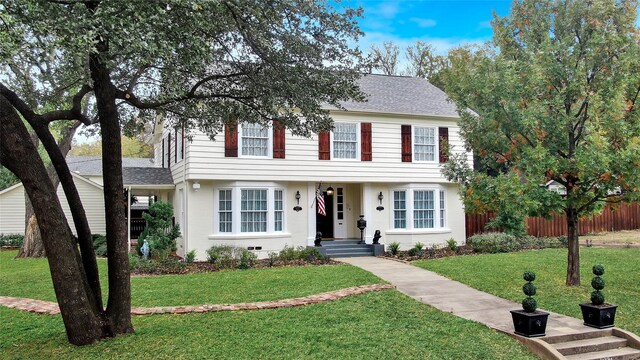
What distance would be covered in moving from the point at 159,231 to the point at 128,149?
38.3 meters

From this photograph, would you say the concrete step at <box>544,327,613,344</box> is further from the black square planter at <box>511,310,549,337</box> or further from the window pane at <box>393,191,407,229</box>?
the window pane at <box>393,191,407,229</box>

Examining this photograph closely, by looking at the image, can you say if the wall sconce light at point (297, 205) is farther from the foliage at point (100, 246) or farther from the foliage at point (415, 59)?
the foliage at point (415, 59)

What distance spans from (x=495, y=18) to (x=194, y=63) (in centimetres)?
785

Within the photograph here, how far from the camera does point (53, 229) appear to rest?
20.0ft

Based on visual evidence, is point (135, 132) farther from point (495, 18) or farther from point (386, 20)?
point (495, 18)

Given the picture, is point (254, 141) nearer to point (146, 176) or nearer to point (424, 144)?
point (146, 176)

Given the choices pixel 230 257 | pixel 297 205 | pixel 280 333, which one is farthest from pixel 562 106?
pixel 230 257

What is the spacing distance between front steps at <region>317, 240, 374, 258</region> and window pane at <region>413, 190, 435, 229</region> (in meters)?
2.33

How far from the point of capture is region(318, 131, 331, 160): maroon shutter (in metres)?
16.9

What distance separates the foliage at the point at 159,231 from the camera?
1531 cm

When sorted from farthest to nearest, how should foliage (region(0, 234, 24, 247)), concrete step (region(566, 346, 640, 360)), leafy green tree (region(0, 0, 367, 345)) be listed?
foliage (region(0, 234, 24, 247)) → concrete step (region(566, 346, 640, 360)) → leafy green tree (region(0, 0, 367, 345))

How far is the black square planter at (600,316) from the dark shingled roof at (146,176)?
14718mm

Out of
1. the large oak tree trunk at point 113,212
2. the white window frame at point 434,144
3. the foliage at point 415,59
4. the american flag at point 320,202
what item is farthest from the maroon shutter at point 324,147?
the foliage at point 415,59

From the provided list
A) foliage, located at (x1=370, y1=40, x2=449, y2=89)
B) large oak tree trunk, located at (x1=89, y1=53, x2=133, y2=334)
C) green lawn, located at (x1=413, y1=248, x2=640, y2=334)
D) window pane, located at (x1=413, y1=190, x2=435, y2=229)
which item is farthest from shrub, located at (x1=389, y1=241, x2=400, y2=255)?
foliage, located at (x1=370, y1=40, x2=449, y2=89)
